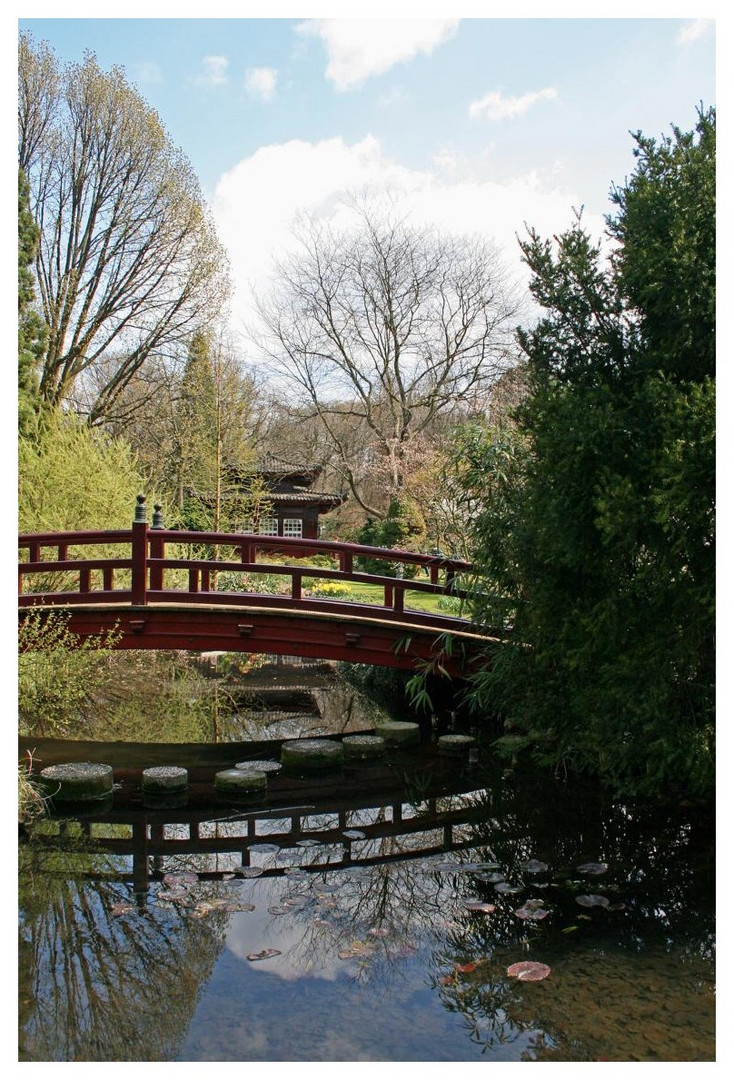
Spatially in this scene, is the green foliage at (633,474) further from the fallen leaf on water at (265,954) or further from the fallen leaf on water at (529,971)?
the fallen leaf on water at (265,954)

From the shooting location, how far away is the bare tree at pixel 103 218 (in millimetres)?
17156

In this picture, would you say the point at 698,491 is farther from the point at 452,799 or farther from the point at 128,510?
the point at 128,510

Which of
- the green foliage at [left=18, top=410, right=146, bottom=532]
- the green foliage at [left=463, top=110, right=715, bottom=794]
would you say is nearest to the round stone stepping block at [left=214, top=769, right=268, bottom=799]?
the green foliage at [left=463, top=110, right=715, bottom=794]

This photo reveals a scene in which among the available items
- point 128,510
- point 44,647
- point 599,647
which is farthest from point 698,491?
point 128,510

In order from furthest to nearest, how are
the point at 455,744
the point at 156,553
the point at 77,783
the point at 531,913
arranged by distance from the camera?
the point at 156,553 < the point at 455,744 < the point at 77,783 < the point at 531,913

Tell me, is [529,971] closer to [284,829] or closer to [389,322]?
[284,829]

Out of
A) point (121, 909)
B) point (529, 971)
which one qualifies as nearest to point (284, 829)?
point (121, 909)

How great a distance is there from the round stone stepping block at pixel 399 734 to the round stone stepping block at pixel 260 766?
1280 millimetres

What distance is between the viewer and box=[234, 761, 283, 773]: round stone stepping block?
23.9 ft

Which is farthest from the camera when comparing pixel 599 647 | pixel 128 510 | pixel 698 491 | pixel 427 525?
pixel 427 525

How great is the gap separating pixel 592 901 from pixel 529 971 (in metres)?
0.96

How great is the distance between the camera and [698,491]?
478 centimetres

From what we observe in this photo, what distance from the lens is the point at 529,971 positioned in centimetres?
401

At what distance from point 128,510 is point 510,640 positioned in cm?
655
